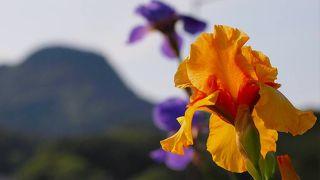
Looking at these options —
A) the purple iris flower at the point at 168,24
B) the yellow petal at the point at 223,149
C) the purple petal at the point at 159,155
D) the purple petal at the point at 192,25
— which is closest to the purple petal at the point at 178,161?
the purple petal at the point at 159,155

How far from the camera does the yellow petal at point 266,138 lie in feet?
5.45

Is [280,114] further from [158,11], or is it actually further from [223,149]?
[158,11]

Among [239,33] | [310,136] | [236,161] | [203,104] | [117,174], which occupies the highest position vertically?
[239,33]

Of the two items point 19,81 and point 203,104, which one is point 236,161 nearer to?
point 203,104

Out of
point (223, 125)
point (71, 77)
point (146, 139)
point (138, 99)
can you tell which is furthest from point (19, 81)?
point (223, 125)

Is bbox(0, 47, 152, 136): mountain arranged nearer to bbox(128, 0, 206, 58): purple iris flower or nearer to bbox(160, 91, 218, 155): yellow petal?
bbox(128, 0, 206, 58): purple iris flower

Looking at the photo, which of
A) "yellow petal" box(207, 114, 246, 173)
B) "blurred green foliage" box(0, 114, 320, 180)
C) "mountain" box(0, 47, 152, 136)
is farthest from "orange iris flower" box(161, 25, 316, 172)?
"mountain" box(0, 47, 152, 136)

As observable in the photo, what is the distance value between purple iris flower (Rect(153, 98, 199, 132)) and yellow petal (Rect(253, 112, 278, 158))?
1.44m

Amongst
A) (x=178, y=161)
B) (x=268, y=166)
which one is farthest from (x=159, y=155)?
(x=268, y=166)

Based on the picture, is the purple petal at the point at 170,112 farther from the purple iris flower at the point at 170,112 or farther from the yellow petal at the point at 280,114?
the yellow petal at the point at 280,114

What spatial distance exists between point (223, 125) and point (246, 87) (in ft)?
0.56

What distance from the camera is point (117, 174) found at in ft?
172

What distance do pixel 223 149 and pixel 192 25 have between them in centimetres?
175

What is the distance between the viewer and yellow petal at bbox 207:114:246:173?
1676 mm
